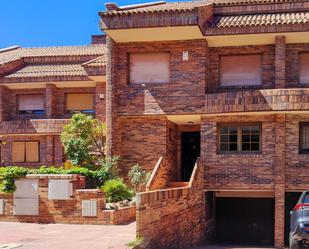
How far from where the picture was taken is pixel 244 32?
19781 millimetres

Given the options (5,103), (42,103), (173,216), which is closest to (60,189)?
(173,216)

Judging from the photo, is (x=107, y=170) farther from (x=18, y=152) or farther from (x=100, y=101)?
(x=18, y=152)

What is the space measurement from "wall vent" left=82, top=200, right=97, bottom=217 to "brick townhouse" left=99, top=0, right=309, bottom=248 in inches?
142

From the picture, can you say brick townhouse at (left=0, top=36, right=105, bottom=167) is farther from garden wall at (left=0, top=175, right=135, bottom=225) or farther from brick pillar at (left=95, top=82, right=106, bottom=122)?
garden wall at (left=0, top=175, right=135, bottom=225)

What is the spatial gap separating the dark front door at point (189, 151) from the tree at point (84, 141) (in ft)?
13.0

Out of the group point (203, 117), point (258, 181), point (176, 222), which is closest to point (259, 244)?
point (258, 181)

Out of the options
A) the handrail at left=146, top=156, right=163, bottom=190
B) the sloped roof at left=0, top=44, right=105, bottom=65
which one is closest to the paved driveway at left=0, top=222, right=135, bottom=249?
the handrail at left=146, top=156, right=163, bottom=190

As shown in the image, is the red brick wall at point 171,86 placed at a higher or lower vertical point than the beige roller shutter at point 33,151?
higher

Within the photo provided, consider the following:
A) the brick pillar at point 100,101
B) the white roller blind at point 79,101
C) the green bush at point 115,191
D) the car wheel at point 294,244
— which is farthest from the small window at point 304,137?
the white roller blind at point 79,101

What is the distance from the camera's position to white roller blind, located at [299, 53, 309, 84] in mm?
20625

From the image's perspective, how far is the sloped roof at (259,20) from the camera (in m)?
19.9

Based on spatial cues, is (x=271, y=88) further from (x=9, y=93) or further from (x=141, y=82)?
(x=9, y=93)

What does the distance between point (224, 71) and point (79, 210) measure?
27.9 feet

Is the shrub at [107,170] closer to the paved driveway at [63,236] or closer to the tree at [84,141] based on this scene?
the tree at [84,141]
